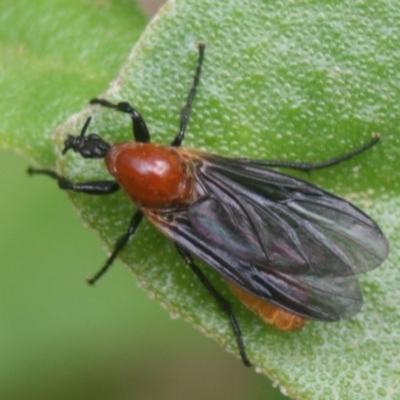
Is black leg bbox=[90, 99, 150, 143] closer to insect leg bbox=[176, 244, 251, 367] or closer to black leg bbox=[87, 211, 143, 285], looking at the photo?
black leg bbox=[87, 211, 143, 285]

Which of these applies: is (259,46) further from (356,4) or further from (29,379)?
(29,379)

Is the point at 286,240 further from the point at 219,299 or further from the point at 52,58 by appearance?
the point at 52,58

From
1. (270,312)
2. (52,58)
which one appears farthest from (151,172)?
(52,58)

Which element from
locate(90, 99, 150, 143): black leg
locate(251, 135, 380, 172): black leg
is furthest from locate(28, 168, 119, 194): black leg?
locate(251, 135, 380, 172): black leg

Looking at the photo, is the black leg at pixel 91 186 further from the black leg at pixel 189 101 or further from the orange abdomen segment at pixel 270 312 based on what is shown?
the orange abdomen segment at pixel 270 312

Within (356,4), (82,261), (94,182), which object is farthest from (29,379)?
(356,4)

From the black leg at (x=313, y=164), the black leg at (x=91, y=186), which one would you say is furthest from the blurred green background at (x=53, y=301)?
the black leg at (x=313, y=164)
